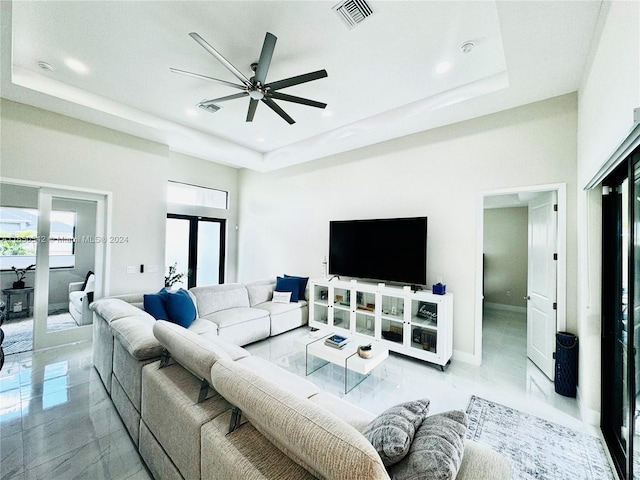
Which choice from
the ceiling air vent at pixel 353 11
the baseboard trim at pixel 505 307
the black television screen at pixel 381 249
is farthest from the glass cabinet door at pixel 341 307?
the baseboard trim at pixel 505 307

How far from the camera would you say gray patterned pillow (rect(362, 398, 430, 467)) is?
37.6 inches

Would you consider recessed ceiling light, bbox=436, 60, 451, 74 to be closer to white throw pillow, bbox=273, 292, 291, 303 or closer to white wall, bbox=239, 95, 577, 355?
white wall, bbox=239, 95, 577, 355

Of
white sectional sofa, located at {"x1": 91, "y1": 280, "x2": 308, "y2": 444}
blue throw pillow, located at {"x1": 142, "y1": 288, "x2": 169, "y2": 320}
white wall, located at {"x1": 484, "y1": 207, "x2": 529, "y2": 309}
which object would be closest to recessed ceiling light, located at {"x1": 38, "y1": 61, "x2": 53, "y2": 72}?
white sectional sofa, located at {"x1": 91, "y1": 280, "x2": 308, "y2": 444}

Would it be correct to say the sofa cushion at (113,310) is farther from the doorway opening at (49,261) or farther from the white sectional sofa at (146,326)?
the doorway opening at (49,261)

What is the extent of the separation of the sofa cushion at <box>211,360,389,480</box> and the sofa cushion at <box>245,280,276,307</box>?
3366 mm

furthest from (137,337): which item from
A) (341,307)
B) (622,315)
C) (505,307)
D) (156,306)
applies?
(505,307)

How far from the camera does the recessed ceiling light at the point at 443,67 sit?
2.71 metres

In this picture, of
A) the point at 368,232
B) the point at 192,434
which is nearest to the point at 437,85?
the point at 368,232

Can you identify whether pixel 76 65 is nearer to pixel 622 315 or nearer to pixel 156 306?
pixel 156 306

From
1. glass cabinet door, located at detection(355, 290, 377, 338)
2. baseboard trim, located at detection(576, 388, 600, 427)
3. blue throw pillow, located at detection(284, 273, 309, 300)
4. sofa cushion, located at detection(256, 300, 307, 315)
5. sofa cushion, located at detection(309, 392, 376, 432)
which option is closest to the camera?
sofa cushion, located at detection(309, 392, 376, 432)

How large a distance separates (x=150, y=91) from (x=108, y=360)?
3108 mm

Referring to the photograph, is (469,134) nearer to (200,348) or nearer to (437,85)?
(437,85)

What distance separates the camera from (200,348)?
5.02 feet

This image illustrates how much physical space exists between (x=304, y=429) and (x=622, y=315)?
2514mm
